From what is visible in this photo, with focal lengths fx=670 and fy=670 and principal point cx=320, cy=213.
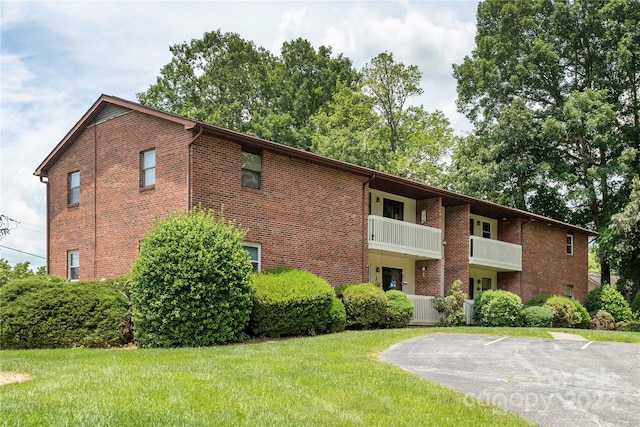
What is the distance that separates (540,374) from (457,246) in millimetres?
17353

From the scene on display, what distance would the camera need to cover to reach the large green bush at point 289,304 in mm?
17219

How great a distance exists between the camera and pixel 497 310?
26.5 m

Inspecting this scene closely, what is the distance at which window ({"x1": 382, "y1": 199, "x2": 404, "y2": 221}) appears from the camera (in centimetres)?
2714

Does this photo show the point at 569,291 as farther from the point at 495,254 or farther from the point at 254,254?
the point at 254,254

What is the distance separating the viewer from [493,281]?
3253 cm

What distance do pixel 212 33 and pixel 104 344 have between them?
112ft

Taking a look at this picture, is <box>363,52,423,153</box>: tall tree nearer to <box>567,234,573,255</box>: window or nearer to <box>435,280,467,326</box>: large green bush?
<box>567,234,573,255</box>: window

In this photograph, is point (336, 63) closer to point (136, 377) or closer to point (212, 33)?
point (212, 33)

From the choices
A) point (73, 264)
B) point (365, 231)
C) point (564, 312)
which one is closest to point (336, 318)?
point (365, 231)

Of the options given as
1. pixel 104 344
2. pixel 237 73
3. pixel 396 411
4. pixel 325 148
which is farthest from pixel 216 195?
pixel 237 73

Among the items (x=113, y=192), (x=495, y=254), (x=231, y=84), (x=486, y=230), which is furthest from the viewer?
(x=231, y=84)

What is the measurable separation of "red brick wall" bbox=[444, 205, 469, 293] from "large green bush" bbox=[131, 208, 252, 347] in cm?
1360

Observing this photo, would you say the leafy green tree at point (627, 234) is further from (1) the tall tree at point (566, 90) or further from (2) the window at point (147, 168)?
(2) the window at point (147, 168)

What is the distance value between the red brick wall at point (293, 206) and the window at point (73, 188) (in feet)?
21.6
